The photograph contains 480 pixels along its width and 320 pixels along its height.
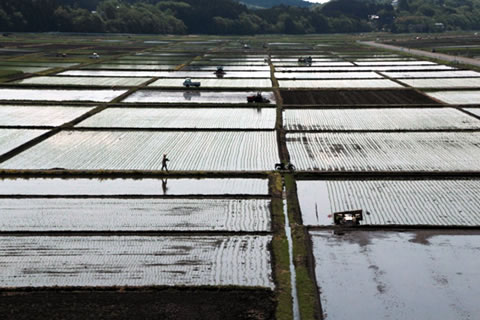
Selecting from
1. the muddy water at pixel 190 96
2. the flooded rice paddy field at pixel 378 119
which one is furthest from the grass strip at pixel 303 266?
the muddy water at pixel 190 96

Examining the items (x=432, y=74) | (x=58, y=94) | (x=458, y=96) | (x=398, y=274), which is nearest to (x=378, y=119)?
(x=458, y=96)

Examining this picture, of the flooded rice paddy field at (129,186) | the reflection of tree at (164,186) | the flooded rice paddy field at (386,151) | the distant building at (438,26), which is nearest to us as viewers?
the flooded rice paddy field at (129,186)

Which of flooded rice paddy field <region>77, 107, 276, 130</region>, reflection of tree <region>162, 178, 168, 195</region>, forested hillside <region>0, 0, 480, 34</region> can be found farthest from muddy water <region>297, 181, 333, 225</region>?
forested hillside <region>0, 0, 480, 34</region>

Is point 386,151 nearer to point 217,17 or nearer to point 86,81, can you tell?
point 86,81

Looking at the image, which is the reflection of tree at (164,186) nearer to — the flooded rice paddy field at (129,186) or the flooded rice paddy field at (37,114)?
the flooded rice paddy field at (129,186)

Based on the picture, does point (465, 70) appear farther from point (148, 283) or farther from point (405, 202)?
point (148, 283)

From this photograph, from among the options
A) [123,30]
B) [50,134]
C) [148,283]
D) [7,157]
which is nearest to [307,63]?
[50,134]

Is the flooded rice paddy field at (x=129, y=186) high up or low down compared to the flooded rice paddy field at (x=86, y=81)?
down
